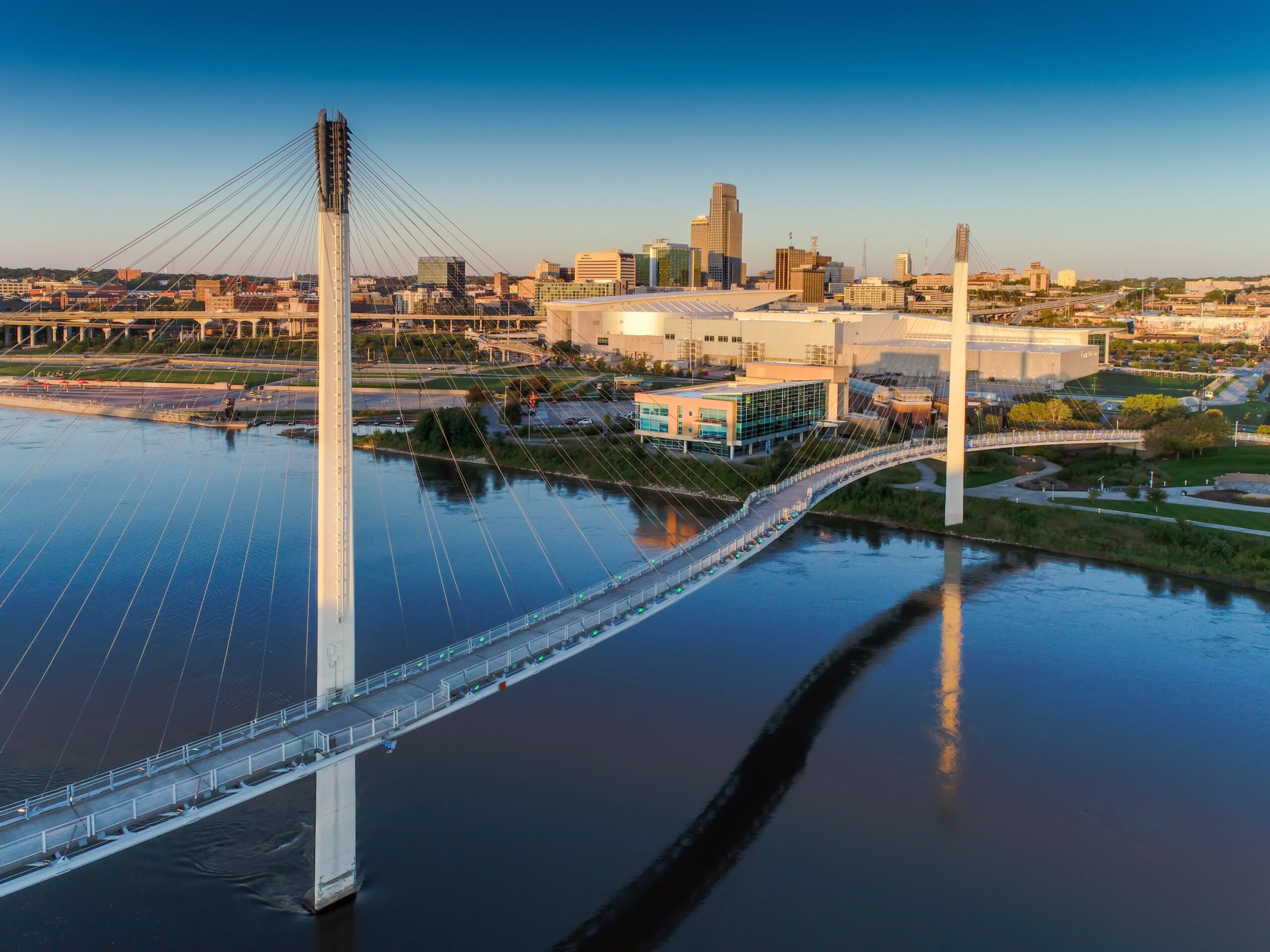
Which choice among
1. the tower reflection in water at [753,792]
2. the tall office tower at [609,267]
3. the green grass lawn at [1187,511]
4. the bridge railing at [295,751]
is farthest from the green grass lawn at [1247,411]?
the tall office tower at [609,267]

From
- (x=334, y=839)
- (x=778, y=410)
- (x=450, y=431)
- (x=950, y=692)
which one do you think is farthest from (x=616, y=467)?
(x=334, y=839)

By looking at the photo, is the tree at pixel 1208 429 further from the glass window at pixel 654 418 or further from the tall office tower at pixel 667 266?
the tall office tower at pixel 667 266

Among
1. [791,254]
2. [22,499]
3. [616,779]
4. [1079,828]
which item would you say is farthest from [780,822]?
[791,254]

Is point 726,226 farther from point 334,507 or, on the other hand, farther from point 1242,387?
point 334,507

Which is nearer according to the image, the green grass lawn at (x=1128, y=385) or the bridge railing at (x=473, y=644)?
the bridge railing at (x=473, y=644)

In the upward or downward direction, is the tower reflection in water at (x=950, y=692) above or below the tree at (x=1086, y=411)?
below

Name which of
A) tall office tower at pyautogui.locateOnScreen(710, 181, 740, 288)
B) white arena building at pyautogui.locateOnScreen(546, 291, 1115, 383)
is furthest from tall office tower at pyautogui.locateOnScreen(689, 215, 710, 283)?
white arena building at pyautogui.locateOnScreen(546, 291, 1115, 383)

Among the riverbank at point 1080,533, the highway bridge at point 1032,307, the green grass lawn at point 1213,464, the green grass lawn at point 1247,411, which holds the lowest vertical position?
the riverbank at point 1080,533

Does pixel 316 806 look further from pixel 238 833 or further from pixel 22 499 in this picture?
pixel 22 499
